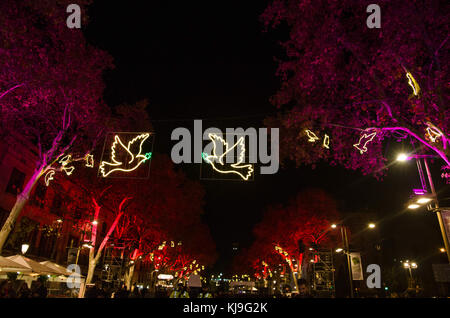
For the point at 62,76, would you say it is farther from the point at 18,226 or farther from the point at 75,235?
the point at 75,235

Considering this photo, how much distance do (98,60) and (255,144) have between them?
821cm

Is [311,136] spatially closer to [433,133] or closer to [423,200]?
[433,133]

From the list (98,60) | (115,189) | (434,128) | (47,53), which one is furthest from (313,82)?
(115,189)

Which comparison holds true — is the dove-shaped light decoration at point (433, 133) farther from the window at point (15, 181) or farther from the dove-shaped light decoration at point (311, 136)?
the window at point (15, 181)

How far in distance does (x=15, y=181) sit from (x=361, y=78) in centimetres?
2454

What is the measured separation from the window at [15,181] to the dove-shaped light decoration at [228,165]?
18.8 m

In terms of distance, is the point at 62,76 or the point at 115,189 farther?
the point at 115,189

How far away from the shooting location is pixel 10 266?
43.2ft

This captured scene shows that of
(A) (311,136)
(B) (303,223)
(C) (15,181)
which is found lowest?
(A) (311,136)

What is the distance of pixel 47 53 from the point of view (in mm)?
12039

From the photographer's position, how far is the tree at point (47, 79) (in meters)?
10.8

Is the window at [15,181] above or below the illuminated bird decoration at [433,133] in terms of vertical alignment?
above

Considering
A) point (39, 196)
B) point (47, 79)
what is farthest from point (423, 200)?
point (39, 196)

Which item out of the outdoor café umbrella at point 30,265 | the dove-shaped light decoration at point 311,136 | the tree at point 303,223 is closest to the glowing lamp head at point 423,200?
the dove-shaped light decoration at point 311,136
